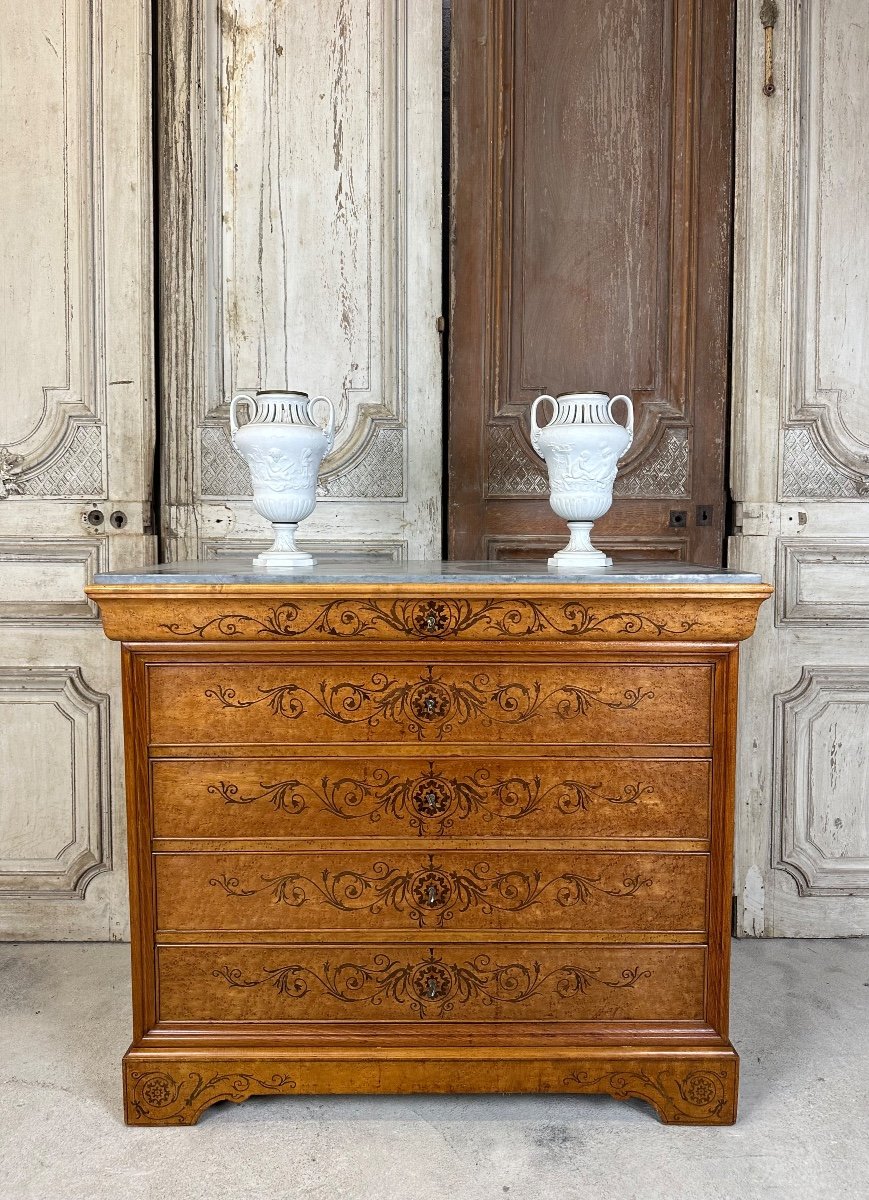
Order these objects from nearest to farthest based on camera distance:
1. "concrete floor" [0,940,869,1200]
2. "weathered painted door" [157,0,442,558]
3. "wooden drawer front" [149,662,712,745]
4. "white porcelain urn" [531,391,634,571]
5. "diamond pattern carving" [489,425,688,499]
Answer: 1. "concrete floor" [0,940,869,1200]
2. "wooden drawer front" [149,662,712,745]
3. "white porcelain urn" [531,391,634,571]
4. "weathered painted door" [157,0,442,558]
5. "diamond pattern carving" [489,425,688,499]

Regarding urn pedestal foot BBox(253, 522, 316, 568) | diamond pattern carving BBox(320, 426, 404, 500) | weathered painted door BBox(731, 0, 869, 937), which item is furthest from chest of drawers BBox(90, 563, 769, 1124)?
weathered painted door BBox(731, 0, 869, 937)

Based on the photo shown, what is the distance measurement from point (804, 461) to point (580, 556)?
105cm

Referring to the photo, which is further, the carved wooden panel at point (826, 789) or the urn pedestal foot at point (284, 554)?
the carved wooden panel at point (826, 789)

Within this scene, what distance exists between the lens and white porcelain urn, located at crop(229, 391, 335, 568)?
5.67 feet

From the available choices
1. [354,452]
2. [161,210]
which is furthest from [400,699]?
[161,210]

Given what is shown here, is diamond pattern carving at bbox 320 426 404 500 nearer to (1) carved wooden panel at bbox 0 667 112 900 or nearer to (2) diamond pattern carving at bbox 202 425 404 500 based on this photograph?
(2) diamond pattern carving at bbox 202 425 404 500

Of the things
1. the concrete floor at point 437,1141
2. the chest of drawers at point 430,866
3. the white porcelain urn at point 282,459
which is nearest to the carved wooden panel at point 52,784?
the concrete floor at point 437,1141

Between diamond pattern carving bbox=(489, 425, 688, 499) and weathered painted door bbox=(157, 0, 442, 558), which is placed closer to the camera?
weathered painted door bbox=(157, 0, 442, 558)

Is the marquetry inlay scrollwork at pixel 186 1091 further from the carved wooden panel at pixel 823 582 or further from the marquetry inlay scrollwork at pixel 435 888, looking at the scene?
the carved wooden panel at pixel 823 582

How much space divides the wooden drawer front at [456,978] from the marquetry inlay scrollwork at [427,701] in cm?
45

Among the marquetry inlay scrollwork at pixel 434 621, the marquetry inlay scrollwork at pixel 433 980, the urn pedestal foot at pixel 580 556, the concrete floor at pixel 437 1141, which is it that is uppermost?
the urn pedestal foot at pixel 580 556

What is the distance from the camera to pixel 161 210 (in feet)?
7.68

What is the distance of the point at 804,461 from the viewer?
2.40m

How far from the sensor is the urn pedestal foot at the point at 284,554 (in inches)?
68.6
